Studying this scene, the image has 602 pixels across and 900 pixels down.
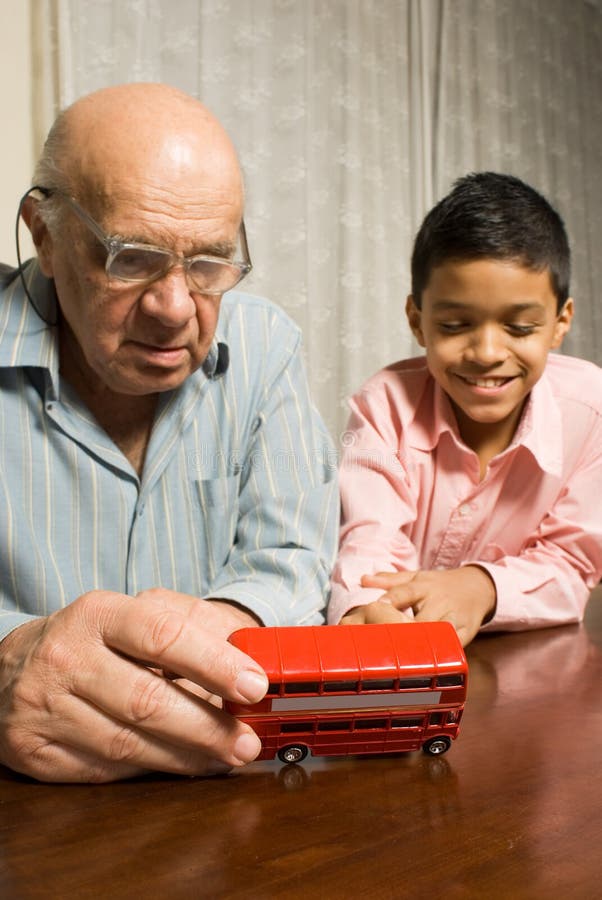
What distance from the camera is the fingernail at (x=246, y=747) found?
717 millimetres

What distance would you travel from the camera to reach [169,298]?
1.04 m

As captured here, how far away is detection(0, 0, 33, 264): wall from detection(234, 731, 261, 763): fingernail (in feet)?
6.76

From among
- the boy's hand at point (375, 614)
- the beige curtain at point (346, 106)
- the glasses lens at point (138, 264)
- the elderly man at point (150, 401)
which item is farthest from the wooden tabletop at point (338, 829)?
the beige curtain at point (346, 106)

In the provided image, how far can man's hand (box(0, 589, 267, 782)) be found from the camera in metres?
0.71

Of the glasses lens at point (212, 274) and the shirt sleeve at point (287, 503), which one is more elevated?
the glasses lens at point (212, 274)

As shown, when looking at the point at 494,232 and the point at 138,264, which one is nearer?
the point at 138,264

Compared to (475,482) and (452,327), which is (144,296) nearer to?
(452,327)

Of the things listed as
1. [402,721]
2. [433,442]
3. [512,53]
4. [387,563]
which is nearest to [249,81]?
[512,53]

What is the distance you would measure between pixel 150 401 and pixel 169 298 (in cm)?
24

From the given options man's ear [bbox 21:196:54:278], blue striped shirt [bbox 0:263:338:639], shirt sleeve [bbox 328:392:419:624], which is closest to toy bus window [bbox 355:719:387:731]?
blue striped shirt [bbox 0:263:338:639]

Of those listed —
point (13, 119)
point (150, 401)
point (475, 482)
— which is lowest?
point (475, 482)

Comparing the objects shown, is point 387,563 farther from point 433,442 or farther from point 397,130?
point 397,130

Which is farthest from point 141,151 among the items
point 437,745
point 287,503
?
point 437,745

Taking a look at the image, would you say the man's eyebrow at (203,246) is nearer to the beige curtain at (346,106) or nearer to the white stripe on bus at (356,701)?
the white stripe on bus at (356,701)
